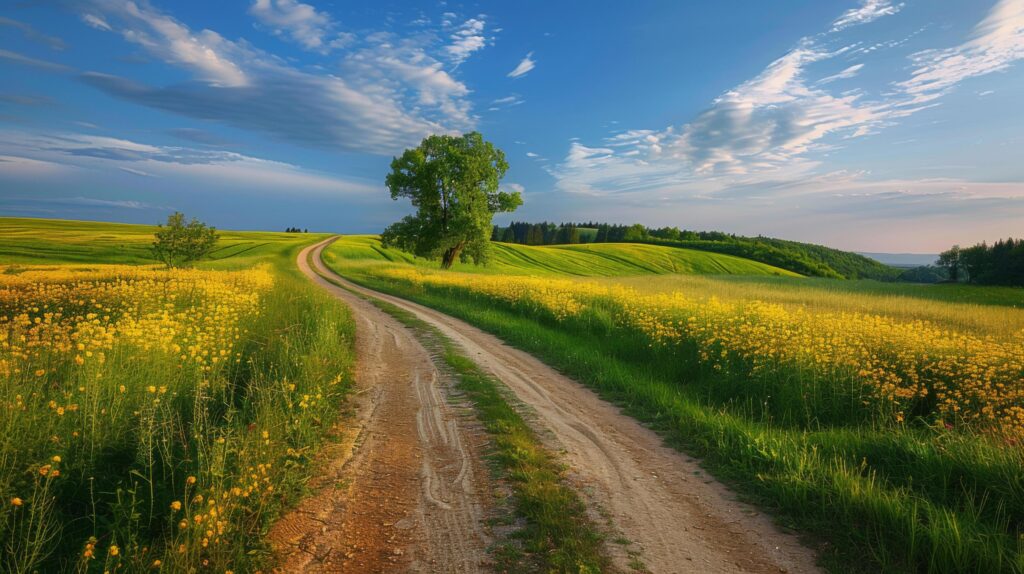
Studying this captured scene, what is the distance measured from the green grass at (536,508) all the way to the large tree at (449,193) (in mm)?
30063

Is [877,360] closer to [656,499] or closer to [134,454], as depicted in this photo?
[656,499]

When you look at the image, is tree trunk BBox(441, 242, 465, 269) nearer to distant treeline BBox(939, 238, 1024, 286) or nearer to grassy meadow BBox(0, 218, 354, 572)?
grassy meadow BBox(0, 218, 354, 572)

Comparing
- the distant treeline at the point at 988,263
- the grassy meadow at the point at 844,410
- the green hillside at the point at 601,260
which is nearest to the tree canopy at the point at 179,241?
the green hillside at the point at 601,260

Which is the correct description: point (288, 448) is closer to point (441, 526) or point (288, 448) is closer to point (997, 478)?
point (441, 526)

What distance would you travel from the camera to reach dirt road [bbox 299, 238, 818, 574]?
12.8 ft

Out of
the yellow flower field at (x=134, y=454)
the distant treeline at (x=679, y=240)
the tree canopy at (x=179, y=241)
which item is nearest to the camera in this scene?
the yellow flower field at (x=134, y=454)

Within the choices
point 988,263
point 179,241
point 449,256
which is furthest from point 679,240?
point 179,241

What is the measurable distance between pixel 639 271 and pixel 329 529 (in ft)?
203

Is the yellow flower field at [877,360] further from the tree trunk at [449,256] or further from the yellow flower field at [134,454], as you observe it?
the tree trunk at [449,256]

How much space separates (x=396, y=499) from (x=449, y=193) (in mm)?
34429

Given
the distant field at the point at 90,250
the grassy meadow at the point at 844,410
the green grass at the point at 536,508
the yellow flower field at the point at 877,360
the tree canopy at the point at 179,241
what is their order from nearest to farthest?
1. the green grass at the point at 536,508
2. the grassy meadow at the point at 844,410
3. the yellow flower field at the point at 877,360
4. the tree canopy at the point at 179,241
5. the distant field at the point at 90,250

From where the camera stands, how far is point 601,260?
219ft

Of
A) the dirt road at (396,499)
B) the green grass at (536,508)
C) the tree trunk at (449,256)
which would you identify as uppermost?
the tree trunk at (449,256)

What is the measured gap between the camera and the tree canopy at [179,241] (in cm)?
3234
